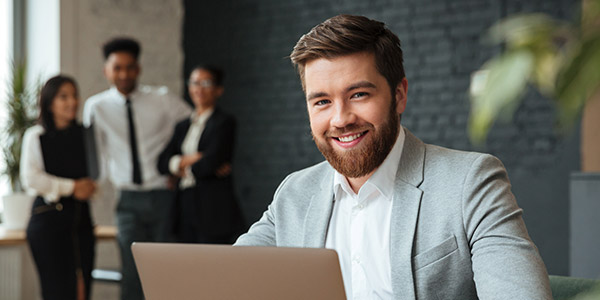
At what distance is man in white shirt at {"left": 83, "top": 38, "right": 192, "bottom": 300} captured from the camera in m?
4.20

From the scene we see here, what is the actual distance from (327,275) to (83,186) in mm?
3300

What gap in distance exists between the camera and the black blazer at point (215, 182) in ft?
13.5

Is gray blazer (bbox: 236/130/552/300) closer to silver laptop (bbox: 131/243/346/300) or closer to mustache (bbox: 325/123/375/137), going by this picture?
mustache (bbox: 325/123/375/137)

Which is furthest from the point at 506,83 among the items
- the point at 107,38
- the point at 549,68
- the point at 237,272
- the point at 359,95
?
the point at 107,38

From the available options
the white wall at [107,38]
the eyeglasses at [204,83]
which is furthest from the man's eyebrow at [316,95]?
the white wall at [107,38]

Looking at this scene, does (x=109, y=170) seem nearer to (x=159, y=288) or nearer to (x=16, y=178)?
(x=16, y=178)

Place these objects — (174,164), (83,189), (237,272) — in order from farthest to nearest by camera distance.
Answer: (174,164)
(83,189)
(237,272)

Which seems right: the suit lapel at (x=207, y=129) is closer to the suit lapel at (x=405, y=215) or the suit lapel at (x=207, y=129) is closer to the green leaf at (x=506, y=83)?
the suit lapel at (x=405, y=215)

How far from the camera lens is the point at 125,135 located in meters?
4.37

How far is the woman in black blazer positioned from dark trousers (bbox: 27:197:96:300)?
598 mm

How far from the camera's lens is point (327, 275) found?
0.91 m

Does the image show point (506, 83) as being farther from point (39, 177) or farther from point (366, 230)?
point (39, 177)

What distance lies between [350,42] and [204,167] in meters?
2.76

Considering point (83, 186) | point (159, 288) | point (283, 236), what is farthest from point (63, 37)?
point (159, 288)
